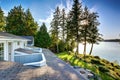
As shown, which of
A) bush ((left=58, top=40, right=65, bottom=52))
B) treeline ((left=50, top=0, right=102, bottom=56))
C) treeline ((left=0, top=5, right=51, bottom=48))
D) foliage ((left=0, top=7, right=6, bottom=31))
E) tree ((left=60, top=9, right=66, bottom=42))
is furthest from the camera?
foliage ((left=0, top=7, right=6, bottom=31))

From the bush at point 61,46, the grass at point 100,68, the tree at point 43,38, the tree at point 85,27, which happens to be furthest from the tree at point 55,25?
the grass at point 100,68

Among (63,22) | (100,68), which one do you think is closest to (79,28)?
(63,22)

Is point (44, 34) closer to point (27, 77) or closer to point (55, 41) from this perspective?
point (55, 41)

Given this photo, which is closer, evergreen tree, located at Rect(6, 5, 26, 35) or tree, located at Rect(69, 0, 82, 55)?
tree, located at Rect(69, 0, 82, 55)

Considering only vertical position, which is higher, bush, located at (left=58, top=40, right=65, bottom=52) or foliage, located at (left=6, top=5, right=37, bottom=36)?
foliage, located at (left=6, top=5, right=37, bottom=36)

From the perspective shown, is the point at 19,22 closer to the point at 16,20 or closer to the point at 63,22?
the point at 16,20

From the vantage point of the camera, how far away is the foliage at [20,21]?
42.9m

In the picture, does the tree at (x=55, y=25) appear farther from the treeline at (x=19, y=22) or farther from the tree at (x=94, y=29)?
the tree at (x=94, y=29)

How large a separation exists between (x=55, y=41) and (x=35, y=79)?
107ft

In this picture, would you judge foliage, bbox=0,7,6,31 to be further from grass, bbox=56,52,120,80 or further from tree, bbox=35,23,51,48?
grass, bbox=56,52,120,80

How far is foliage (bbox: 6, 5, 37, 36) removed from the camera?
42900 millimetres

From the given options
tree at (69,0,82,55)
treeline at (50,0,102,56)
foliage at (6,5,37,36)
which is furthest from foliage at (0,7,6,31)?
tree at (69,0,82,55)

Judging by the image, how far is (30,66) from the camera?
10602 mm

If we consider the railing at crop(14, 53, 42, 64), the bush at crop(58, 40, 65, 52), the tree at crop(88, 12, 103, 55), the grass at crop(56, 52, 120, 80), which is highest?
the tree at crop(88, 12, 103, 55)
